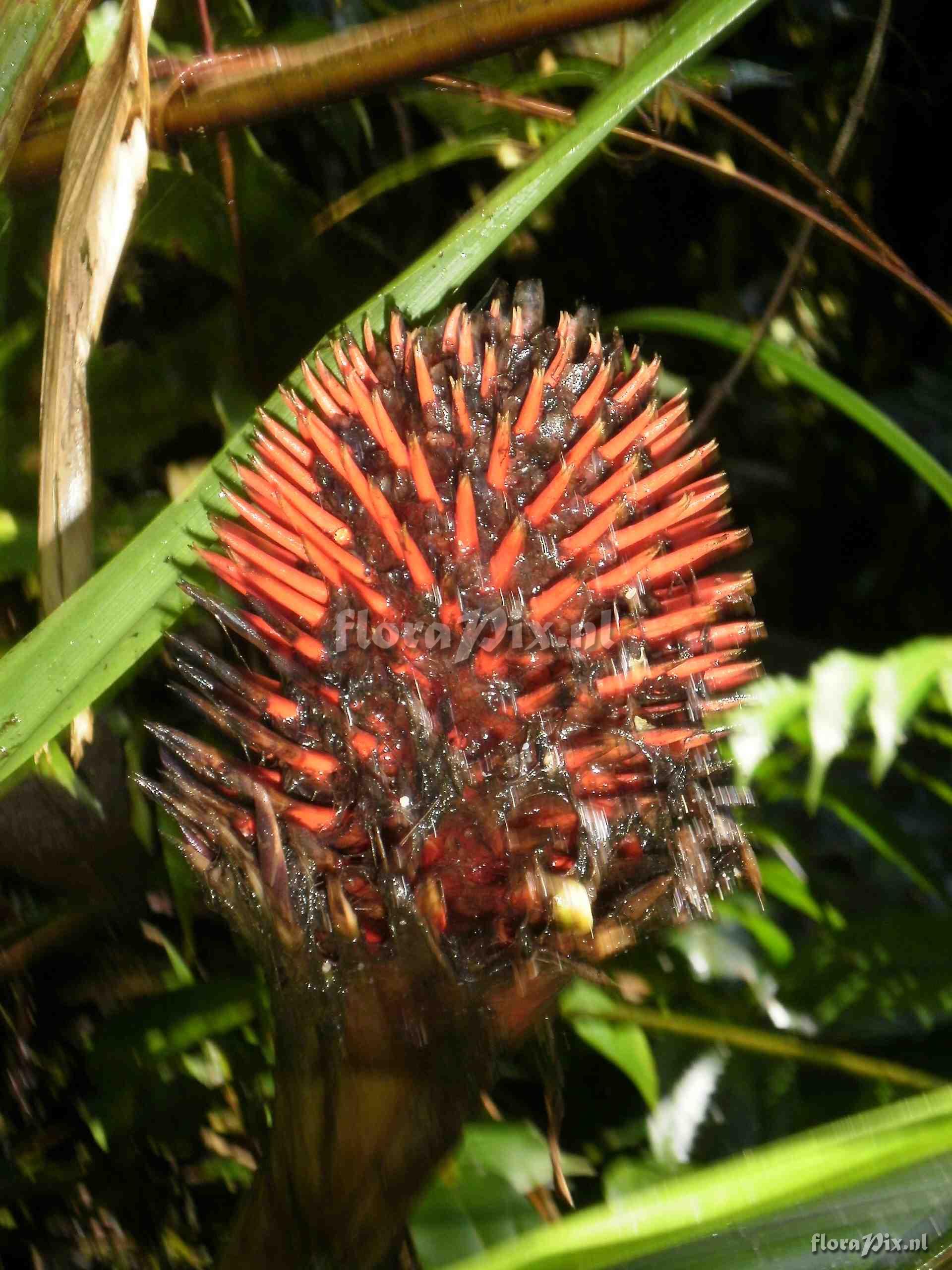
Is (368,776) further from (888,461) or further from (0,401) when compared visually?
(888,461)

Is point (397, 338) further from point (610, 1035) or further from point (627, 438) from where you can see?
point (610, 1035)

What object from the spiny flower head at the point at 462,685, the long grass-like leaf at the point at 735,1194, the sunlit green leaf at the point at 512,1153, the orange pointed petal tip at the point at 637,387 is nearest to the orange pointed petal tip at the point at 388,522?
the spiny flower head at the point at 462,685

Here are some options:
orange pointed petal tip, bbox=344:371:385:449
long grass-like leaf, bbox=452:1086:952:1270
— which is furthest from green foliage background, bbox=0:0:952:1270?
orange pointed petal tip, bbox=344:371:385:449

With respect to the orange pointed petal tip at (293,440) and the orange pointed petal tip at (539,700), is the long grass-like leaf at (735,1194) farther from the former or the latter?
the orange pointed petal tip at (293,440)

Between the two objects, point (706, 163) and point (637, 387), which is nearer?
point (637, 387)

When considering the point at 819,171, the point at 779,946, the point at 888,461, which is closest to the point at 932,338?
the point at 888,461

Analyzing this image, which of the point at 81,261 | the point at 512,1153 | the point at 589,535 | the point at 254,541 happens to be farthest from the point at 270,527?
the point at 512,1153
